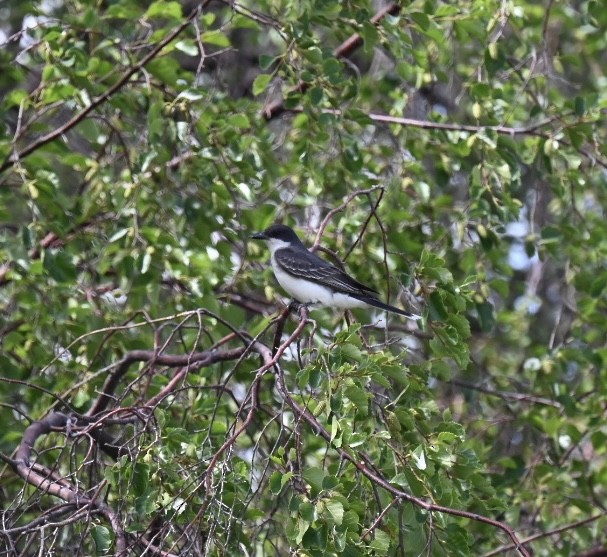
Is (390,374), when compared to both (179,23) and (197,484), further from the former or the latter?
(179,23)

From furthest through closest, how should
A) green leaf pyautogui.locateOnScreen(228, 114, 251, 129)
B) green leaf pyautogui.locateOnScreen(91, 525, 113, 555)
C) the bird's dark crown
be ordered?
the bird's dark crown → green leaf pyautogui.locateOnScreen(228, 114, 251, 129) → green leaf pyautogui.locateOnScreen(91, 525, 113, 555)

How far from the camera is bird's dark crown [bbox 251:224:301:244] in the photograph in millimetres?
6379

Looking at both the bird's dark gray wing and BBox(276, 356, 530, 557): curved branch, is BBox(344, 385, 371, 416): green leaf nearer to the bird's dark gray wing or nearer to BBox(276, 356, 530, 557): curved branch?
BBox(276, 356, 530, 557): curved branch

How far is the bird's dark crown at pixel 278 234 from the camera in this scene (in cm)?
638

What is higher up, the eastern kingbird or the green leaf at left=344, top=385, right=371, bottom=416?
the green leaf at left=344, top=385, right=371, bottom=416

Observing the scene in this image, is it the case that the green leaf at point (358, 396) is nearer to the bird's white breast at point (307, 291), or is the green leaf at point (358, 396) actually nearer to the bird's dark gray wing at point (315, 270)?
the bird's dark gray wing at point (315, 270)

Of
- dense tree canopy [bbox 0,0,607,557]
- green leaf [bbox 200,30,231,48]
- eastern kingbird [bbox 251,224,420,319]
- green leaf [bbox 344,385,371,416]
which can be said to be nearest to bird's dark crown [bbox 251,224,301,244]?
eastern kingbird [bbox 251,224,420,319]

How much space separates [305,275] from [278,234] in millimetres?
276

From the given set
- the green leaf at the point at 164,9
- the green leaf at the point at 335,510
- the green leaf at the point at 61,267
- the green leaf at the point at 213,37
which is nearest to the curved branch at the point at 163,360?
the green leaf at the point at 61,267

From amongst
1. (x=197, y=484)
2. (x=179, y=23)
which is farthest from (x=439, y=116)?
(x=197, y=484)

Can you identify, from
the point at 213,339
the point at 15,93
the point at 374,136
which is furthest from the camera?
the point at 374,136

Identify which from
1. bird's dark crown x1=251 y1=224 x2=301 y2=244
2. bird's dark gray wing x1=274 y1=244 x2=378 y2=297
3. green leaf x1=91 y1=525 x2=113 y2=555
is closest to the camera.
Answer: green leaf x1=91 y1=525 x2=113 y2=555

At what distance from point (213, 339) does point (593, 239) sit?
2325 mm

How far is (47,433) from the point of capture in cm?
513
